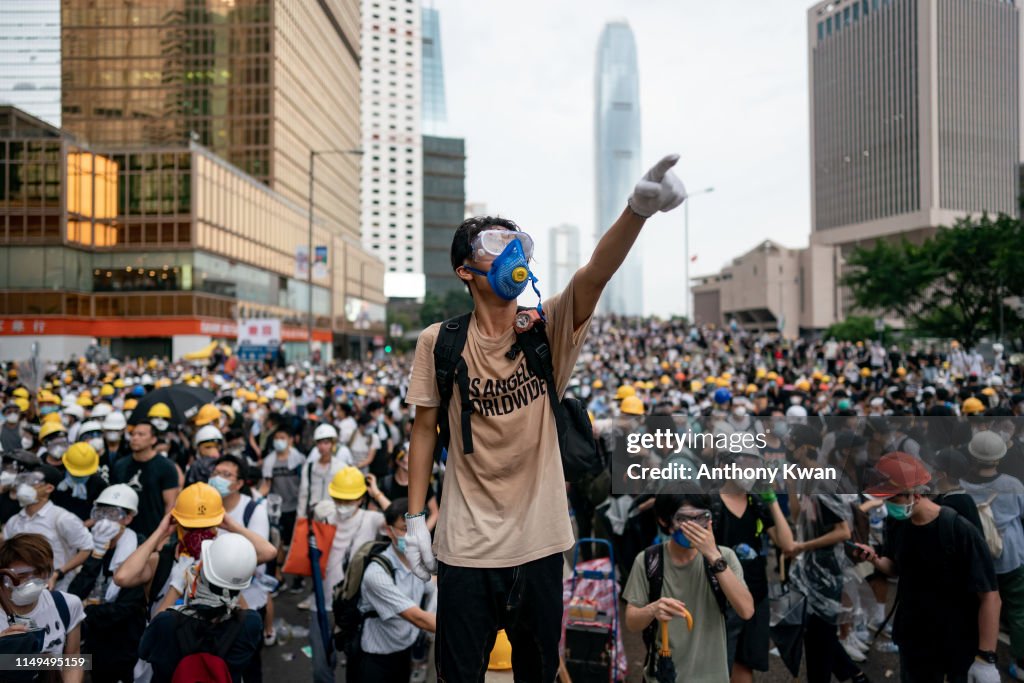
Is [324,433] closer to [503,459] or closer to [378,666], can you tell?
[378,666]

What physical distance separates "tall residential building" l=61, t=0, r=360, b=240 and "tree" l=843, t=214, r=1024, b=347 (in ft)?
142

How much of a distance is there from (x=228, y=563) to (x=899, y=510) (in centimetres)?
362

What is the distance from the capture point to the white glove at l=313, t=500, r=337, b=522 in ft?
19.0

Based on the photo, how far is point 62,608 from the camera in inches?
158

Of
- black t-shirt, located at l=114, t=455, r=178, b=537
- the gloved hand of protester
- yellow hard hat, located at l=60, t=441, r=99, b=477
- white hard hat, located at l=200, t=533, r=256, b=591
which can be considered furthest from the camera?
yellow hard hat, located at l=60, t=441, r=99, b=477

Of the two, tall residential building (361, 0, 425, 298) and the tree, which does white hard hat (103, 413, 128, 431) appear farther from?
tall residential building (361, 0, 425, 298)

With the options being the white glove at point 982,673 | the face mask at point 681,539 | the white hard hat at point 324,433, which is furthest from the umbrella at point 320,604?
the white glove at point 982,673

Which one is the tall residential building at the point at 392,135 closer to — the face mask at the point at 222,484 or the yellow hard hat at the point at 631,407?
the yellow hard hat at the point at 631,407

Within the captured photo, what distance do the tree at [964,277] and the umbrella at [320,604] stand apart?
106 feet

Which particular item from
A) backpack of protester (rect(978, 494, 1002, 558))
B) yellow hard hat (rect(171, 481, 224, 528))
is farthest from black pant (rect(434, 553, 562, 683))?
backpack of protester (rect(978, 494, 1002, 558))

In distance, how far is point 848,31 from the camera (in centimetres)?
11750

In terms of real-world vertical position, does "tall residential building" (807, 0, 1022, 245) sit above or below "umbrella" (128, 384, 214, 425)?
above

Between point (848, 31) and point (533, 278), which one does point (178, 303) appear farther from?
point (848, 31)

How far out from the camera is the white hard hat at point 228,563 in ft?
12.2
